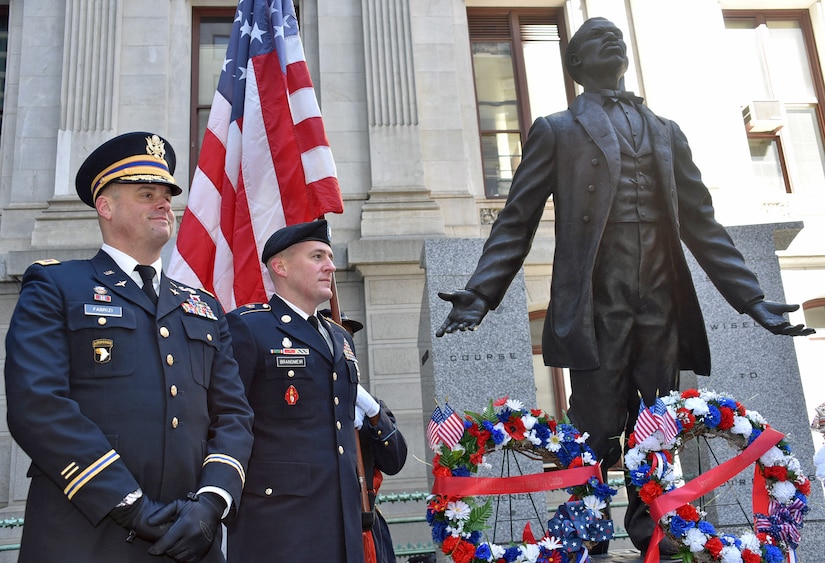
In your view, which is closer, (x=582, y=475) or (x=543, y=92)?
(x=582, y=475)

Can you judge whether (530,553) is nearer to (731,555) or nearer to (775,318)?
(731,555)

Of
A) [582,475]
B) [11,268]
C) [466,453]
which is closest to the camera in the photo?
[582,475]

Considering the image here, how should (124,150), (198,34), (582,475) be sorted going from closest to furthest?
(124,150) < (582,475) < (198,34)

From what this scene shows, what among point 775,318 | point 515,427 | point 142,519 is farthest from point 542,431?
point 142,519

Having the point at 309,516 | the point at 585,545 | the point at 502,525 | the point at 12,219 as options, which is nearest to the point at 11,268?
the point at 12,219

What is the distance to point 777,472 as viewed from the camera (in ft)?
12.6

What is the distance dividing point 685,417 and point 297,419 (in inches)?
71.9

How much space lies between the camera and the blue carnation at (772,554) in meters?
3.51

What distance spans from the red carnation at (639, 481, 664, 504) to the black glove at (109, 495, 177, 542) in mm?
2134

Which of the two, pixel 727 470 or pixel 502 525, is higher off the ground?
pixel 727 470

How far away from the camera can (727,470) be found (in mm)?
3830

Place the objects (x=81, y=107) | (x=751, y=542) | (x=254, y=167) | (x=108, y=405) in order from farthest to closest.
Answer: (x=81, y=107), (x=254, y=167), (x=751, y=542), (x=108, y=405)

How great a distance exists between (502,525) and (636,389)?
81.5 inches

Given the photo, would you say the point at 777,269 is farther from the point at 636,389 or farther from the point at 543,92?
the point at 543,92
